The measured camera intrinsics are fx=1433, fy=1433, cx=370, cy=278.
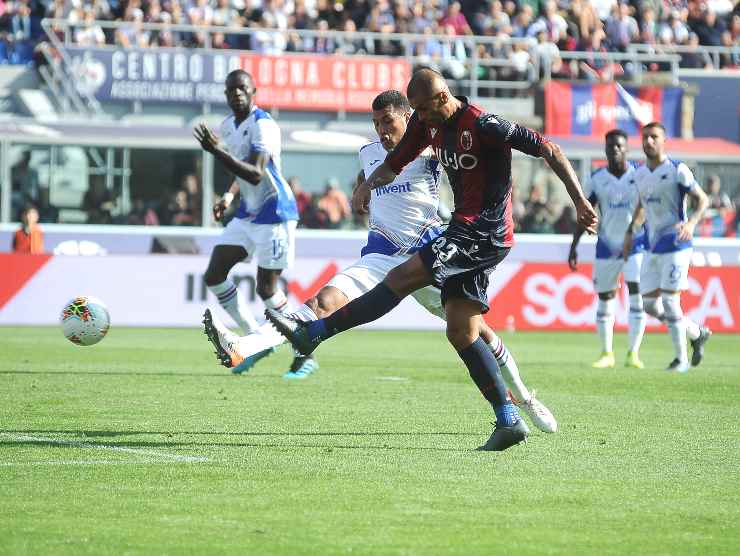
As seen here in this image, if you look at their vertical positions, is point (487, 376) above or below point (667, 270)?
above

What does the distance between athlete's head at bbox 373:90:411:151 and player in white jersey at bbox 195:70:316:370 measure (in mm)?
2964

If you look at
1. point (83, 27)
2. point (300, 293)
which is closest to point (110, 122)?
point (83, 27)

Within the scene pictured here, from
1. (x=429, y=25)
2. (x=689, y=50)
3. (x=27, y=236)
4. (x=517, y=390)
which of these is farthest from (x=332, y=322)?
(x=689, y=50)

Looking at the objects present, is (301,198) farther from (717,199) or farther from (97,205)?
(717,199)

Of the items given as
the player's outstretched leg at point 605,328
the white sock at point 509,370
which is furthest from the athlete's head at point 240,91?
the player's outstretched leg at point 605,328

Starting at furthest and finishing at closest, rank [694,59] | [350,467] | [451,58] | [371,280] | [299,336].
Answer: [694,59] < [451,58] < [371,280] < [299,336] < [350,467]

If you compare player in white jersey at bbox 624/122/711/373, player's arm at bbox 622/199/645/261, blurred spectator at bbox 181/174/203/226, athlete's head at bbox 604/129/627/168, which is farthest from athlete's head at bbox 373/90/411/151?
blurred spectator at bbox 181/174/203/226

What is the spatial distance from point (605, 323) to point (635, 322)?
0.34 meters

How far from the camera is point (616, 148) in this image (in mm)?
16266

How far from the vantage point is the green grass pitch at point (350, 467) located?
226 inches

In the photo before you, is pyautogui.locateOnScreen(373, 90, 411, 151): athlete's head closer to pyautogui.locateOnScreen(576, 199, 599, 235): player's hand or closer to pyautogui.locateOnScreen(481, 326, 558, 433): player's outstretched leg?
pyautogui.locateOnScreen(481, 326, 558, 433): player's outstretched leg

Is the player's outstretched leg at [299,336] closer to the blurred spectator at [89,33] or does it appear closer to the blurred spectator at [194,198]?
the blurred spectator at [194,198]

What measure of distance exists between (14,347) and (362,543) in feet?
40.5

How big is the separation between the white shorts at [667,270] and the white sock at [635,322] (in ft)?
2.75
